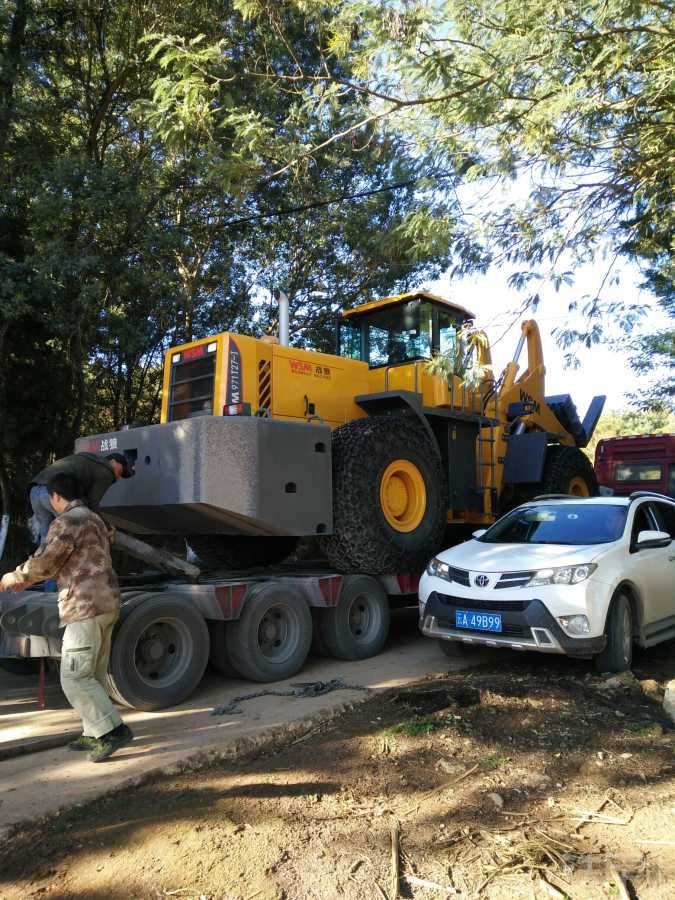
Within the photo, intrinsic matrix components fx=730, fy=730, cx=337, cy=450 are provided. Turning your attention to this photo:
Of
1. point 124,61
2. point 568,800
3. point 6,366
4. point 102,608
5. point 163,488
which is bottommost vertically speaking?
point 568,800

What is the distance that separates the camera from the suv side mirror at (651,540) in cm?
627

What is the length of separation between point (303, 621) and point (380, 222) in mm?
10371

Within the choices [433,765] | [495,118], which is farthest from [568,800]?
[495,118]

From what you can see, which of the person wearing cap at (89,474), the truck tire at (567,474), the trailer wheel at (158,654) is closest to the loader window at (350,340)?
the truck tire at (567,474)

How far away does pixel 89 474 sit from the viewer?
20.0 feet

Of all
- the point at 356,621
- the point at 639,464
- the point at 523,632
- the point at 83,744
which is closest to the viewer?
the point at 83,744

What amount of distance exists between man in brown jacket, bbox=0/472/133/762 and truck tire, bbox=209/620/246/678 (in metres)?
1.70

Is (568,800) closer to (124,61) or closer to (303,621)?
(303,621)

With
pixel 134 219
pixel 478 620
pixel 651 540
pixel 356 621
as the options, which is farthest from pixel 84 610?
pixel 134 219

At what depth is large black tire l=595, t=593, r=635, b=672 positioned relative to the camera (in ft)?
19.3

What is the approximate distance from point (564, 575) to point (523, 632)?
0.56 meters

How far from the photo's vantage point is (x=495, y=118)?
244 inches

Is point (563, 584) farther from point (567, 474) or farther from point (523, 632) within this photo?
point (567, 474)

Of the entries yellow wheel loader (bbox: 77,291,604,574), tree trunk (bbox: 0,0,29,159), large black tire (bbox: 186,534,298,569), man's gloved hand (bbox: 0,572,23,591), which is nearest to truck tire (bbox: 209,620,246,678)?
yellow wheel loader (bbox: 77,291,604,574)
